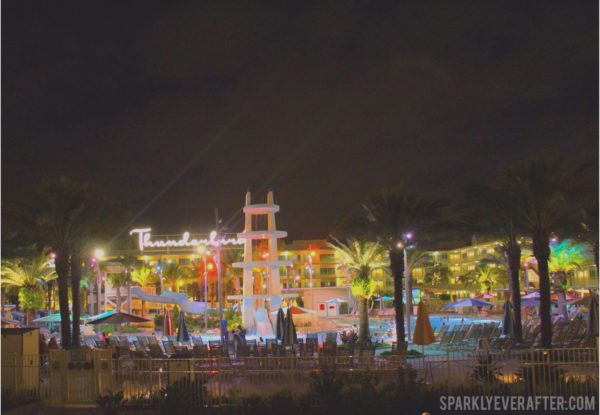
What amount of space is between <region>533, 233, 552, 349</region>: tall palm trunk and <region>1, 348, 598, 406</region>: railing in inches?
311

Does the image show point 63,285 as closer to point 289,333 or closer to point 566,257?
point 289,333

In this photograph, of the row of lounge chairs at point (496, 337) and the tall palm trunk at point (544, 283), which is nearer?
the tall palm trunk at point (544, 283)

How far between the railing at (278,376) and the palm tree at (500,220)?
1035 centimetres

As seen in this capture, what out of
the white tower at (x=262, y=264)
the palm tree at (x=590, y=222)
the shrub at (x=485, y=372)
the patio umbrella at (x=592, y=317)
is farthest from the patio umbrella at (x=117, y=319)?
the palm tree at (x=590, y=222)

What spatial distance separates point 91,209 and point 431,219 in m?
14.6

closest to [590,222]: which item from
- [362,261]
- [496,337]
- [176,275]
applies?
[496,337]

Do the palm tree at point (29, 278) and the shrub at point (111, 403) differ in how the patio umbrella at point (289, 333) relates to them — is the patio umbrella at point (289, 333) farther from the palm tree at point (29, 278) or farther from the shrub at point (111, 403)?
the palm tree at point (29, 278)

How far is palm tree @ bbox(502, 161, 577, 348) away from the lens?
25.2 m

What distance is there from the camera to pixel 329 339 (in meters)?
24.7

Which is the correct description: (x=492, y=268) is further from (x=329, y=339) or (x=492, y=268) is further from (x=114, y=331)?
(x=329, y=339)

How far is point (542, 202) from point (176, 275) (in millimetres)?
69029

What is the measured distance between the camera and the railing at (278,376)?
1484cm

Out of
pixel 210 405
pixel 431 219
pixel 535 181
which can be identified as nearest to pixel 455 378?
pixel 210 405

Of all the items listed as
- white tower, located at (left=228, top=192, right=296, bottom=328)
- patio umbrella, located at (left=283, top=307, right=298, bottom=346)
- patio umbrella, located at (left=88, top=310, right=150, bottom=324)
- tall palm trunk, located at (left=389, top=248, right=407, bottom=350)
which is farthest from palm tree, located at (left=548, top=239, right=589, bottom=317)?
patio umbrella, located at (left=88, top=310, right=150, bottom=324)
